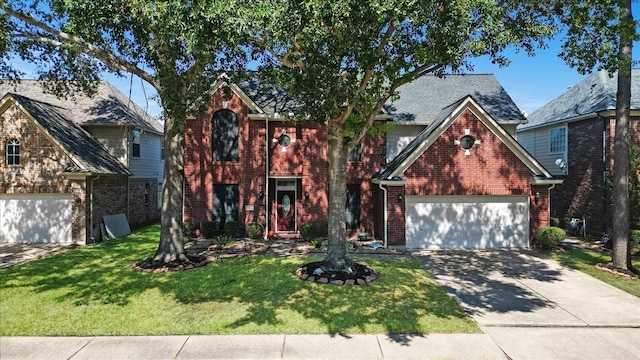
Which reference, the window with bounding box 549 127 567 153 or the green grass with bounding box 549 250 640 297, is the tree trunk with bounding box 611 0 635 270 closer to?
the green grass with bounding box 549 250 640 297

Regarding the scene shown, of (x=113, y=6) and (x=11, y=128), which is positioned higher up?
(x=113, y=6)

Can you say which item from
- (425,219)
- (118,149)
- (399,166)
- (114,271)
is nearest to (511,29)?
(399,166)

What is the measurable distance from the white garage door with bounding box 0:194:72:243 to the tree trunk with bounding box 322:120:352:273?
13.7 meters

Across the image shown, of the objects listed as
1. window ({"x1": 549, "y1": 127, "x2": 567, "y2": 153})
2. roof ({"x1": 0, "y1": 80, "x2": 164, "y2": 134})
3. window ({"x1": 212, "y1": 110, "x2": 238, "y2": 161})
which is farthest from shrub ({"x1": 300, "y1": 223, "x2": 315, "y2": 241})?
window ({"x1": 549, "y1": 127, "x2": 567, "y2": 153})

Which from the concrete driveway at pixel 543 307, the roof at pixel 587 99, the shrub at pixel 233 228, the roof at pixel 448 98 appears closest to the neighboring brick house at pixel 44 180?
the shrub at pixel 233 228

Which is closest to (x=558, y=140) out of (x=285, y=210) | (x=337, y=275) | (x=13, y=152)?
(x=285, y=210)

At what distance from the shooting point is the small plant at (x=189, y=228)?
18.1m

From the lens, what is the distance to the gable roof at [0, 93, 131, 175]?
1712 cm

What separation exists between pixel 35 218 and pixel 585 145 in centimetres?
2812

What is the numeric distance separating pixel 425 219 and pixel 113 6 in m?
13.8

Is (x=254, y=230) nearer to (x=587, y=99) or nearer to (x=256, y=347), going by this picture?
(x=256, y=347)

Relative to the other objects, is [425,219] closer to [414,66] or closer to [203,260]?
[414,66]

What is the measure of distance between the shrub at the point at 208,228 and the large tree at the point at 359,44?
8403mm

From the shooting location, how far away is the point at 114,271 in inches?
476
